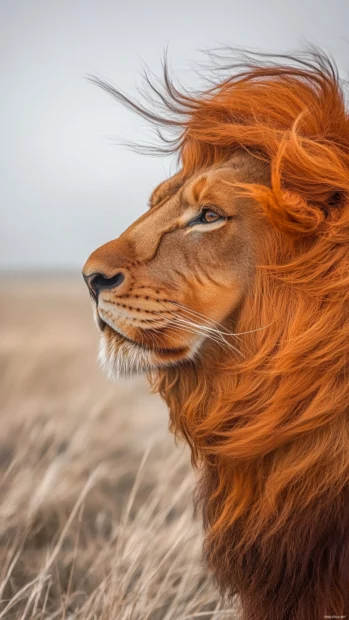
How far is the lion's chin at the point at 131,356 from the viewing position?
4.49ft

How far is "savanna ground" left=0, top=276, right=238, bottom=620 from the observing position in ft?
6.61

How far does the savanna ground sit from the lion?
24cm

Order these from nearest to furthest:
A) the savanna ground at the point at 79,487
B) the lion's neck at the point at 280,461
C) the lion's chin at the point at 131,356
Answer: the lion's neck at the point at 280,461, the lion's chin at the point at 131,356, the savanna ground at the point at 79,487

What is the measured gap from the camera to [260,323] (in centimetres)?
133

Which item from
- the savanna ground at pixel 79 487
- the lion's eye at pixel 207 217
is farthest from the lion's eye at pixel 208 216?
the savanna ground at pixel 79 487

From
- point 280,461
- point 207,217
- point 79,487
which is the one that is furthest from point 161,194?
point 79,487

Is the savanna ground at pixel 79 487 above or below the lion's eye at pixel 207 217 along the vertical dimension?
below

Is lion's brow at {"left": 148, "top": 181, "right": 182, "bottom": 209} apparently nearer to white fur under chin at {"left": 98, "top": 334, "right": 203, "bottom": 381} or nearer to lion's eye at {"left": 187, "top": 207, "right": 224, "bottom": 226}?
lion's eye at {"left": 187, "top": 207, "right": 224, "bottom": 226}

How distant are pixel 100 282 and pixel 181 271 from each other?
0.16m

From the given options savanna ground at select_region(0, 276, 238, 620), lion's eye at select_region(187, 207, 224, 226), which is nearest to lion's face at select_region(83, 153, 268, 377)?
lion's eye at select_region(187, 207, 224, 226)

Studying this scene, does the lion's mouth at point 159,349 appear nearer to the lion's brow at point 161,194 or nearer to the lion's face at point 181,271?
the lion's face at point 181,271

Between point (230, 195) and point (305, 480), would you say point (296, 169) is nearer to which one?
point (230, 195)

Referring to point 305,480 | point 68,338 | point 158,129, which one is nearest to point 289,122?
point 158,129

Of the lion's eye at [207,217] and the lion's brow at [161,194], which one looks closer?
the lion's eye at [207,217]
